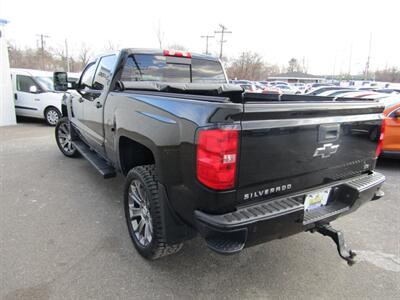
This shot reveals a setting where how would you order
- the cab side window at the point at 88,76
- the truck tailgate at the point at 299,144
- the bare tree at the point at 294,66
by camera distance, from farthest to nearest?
1. the bare tree at the point at 294,66
2. the cab side window at the point at 88,76
3. the truck tailgate at the point at 299,144

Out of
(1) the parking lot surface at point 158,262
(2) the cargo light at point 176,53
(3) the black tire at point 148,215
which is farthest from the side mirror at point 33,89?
(3) the black tire at point 148,215

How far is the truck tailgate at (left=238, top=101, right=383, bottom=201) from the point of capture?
1.92 meters

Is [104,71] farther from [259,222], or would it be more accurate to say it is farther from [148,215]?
[259,222]

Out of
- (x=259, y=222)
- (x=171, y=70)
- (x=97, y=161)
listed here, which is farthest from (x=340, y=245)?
(x=97, y=161)

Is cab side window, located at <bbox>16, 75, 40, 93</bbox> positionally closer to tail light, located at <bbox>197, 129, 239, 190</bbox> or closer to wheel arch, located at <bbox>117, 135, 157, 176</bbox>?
wheel arch, located at <bbox>117, 135, 157, 176</bbox>

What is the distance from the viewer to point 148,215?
2.66 m

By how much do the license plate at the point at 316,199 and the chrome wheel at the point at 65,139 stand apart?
16.7 feet

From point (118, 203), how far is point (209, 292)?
2.07 metres

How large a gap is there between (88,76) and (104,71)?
2.86ft

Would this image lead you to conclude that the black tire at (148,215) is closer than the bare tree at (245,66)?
Yes

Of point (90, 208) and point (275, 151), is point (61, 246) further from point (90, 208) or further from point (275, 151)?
point (275, 151)

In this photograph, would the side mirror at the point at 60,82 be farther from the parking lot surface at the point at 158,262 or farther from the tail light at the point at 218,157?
the tail light at the point at 218,157

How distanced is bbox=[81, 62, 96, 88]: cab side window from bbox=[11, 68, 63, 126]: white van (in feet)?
19.5

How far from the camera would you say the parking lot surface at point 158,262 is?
239cm
